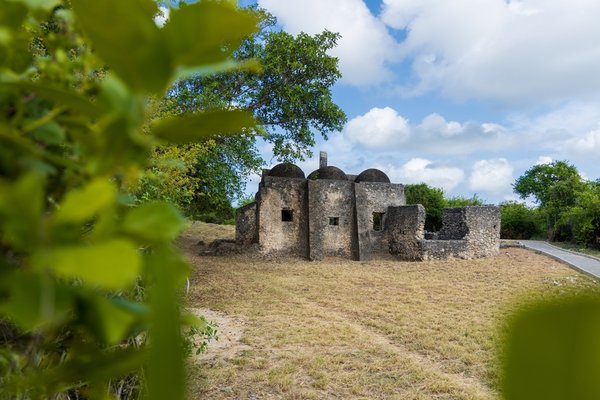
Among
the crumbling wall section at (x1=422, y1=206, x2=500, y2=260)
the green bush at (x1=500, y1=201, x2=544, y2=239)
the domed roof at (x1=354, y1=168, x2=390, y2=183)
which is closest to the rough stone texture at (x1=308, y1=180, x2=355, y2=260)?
the domed roof at (x1=354, y1=168, x2=390, y2=183)

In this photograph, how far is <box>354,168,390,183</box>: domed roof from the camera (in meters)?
16.3

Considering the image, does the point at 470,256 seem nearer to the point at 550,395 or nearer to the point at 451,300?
the point at 451,300

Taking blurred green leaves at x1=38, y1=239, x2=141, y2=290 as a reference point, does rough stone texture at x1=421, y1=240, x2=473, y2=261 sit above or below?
below

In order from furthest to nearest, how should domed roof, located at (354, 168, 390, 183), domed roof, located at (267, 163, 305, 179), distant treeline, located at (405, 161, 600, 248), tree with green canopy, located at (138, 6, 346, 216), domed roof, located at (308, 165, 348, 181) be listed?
1. distant treeline, located at (405, 161, 600, 248)
2. domed roof, located at (354, 168, 390, 183)
3. domed roof, located at (308, 165, 348, 181)
4. domed roof, located at (267, 163, 305, 179)
5. tree with green canopy, located at (138, 6, 346, 216)

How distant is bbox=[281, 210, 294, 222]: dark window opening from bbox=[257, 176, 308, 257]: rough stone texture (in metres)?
0.08

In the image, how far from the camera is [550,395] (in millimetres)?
172

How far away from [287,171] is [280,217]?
5.57 feet

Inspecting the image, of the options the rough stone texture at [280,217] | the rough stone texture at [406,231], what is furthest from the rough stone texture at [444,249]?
the rough stone texture at [280,217]

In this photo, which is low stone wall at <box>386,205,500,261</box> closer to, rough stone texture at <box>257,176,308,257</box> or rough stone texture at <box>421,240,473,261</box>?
rough stone texture at <box>421,240,473,261</box>

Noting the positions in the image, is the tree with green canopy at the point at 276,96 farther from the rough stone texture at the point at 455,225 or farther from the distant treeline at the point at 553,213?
the distant treeline at the point at 553,213

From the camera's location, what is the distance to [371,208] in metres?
15.3

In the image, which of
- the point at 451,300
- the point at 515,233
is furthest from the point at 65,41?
the point at 515,233

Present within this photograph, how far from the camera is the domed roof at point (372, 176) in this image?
16.3 meters

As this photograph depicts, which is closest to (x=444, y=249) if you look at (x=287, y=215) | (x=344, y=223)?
(x=344, y=223)
